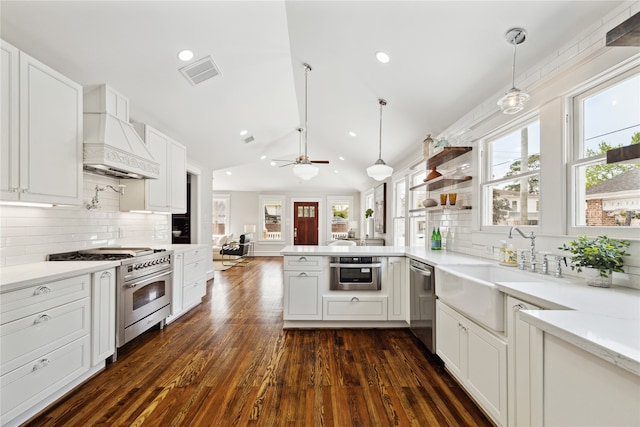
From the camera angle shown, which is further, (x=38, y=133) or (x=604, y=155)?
(x=38, y=133)

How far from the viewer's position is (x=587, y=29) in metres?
1.70

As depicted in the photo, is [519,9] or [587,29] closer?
[587,29]

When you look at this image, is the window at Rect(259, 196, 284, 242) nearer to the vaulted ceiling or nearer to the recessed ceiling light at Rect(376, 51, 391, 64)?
the vaulted ceiling

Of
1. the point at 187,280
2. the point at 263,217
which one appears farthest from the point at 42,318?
the point at 263,217

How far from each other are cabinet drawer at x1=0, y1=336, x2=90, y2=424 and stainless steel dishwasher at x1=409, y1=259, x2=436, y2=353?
2.76m

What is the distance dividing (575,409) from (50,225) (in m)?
3.60

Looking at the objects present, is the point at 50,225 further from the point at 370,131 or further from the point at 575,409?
the point at 370,131

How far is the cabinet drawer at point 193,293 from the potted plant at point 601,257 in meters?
3.93

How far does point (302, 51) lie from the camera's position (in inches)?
124

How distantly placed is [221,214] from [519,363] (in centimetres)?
989

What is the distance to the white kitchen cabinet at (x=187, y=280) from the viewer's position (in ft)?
11.5

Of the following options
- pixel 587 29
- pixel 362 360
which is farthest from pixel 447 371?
pixel 587 29

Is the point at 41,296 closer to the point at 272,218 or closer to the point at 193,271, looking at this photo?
the point at 193,271

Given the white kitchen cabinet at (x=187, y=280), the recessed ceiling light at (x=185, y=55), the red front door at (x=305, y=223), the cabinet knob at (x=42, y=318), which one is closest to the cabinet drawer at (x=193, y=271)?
the white kitchen cabinet at (x=187, y=280)
